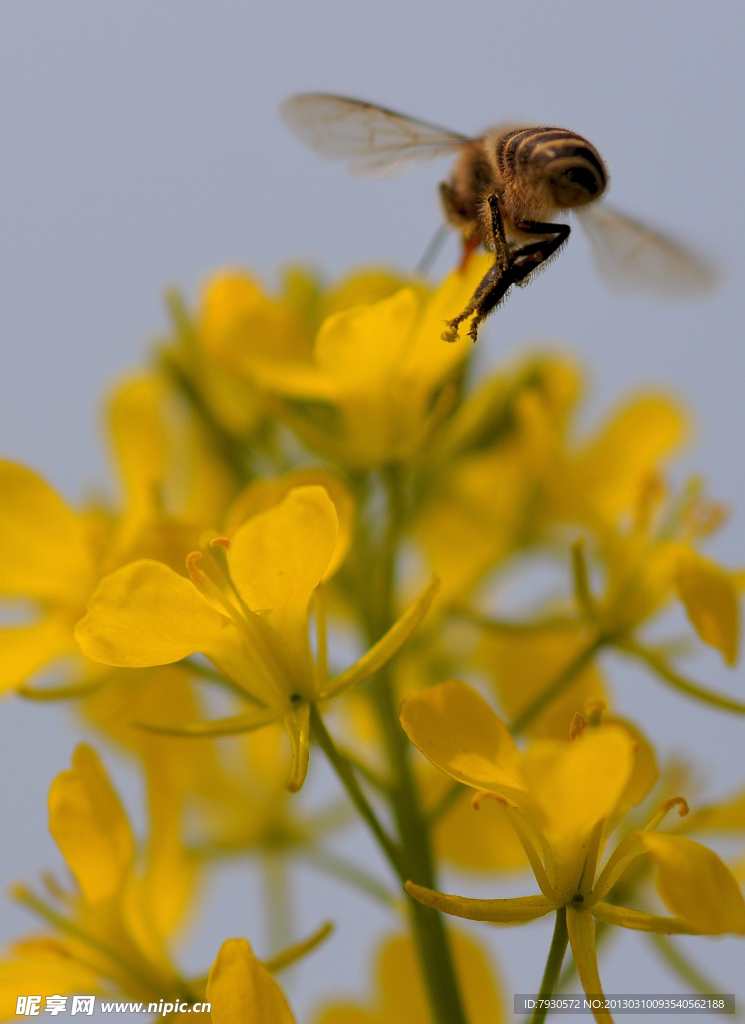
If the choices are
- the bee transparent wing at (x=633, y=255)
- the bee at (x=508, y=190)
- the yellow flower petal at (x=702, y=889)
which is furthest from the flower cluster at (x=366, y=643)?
the bee transparent wing at (x=633, y=255)

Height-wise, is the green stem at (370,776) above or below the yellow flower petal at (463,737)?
below

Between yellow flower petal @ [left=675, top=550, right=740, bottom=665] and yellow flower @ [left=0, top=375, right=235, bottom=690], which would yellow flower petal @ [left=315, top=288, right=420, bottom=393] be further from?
yellow flower petal @ [left=675, top=550, right=740, bottom=665]

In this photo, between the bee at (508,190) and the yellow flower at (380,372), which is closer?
the bee at (508,190)

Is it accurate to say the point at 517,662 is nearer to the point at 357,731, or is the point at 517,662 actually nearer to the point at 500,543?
the point at 500,543

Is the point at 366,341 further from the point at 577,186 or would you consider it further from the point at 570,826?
the point at 570,826

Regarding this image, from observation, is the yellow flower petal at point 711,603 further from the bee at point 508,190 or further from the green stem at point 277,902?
the green stem at point 277,902

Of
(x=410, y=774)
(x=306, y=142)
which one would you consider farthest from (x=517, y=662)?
(x=306, y=142)

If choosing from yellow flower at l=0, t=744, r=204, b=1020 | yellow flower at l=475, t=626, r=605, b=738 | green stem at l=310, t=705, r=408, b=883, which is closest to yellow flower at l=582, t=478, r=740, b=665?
yellow flower at l=475, t=626, r=605, b=738
